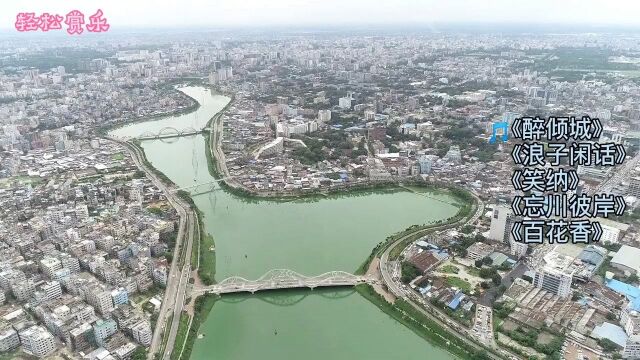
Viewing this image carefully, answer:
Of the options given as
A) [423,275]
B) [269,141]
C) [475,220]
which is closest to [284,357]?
[423,275]

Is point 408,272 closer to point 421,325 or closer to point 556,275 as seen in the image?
point 421,325

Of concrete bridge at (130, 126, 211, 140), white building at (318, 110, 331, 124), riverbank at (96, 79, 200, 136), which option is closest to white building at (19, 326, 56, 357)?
concrete bridge at (130, 126, 211, 140)

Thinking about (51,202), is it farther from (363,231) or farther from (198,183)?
(363,231)

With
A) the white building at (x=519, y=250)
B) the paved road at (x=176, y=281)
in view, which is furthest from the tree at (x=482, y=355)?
the paved road at (x=176, y=281)

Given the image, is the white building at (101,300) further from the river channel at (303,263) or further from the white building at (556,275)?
the white building at (556,275)

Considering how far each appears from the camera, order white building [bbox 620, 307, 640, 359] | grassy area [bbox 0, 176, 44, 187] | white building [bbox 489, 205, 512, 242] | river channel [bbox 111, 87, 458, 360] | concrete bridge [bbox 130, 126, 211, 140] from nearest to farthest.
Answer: white building [bbox 620, 307, 640, 359]
river channel [bbox 111, 87, 458, 360]
white building [bbox 489, 205, 512, 242]
grassy area [bbox 0, 176, 44, 187]
concrete bridge [bbox 130, 126, 211, 140]

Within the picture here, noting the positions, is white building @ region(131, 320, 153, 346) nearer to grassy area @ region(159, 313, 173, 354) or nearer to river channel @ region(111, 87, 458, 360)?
grassy area @ region(159, 313, 173, 354)
